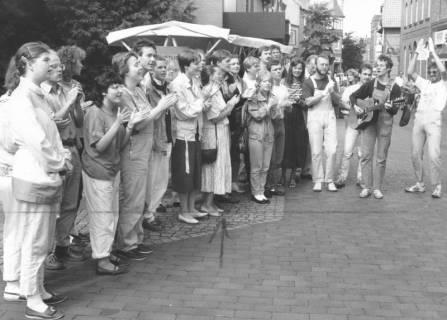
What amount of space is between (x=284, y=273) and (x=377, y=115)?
167 inches

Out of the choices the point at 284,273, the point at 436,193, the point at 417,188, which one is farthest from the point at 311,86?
the point at 284,273

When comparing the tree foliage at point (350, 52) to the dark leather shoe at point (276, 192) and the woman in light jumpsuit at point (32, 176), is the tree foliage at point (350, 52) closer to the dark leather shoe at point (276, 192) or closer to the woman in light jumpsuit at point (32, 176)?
the dark leather shoe at point (276, 192)

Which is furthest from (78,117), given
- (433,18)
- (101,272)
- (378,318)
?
(433,18)

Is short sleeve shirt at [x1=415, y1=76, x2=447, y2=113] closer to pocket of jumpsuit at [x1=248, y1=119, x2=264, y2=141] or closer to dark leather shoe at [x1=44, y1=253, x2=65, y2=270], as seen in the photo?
pocket of jumpsuit at [x1=248, y1=119, x2=264, y2=141]

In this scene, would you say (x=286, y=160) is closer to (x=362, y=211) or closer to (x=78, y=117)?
(x=362, y=211)

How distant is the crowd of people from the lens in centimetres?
434

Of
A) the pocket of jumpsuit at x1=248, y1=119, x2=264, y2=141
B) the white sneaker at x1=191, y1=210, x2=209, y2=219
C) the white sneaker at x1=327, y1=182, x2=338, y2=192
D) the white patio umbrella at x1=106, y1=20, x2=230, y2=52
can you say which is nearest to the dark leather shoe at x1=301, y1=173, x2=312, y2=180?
the white sneaker at x1=327, y1=182, x2=338, y2=192

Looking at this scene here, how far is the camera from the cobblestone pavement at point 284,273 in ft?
15.0

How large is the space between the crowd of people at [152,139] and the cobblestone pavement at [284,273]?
0.30 m

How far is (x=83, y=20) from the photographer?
67.0 feet

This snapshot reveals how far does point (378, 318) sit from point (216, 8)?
822 inches

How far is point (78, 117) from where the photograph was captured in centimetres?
568

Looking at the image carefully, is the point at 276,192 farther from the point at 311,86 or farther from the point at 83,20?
the point at 83,20

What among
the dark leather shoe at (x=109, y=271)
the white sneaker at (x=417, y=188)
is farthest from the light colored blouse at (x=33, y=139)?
the white sneaker at (x=417, y=188)
